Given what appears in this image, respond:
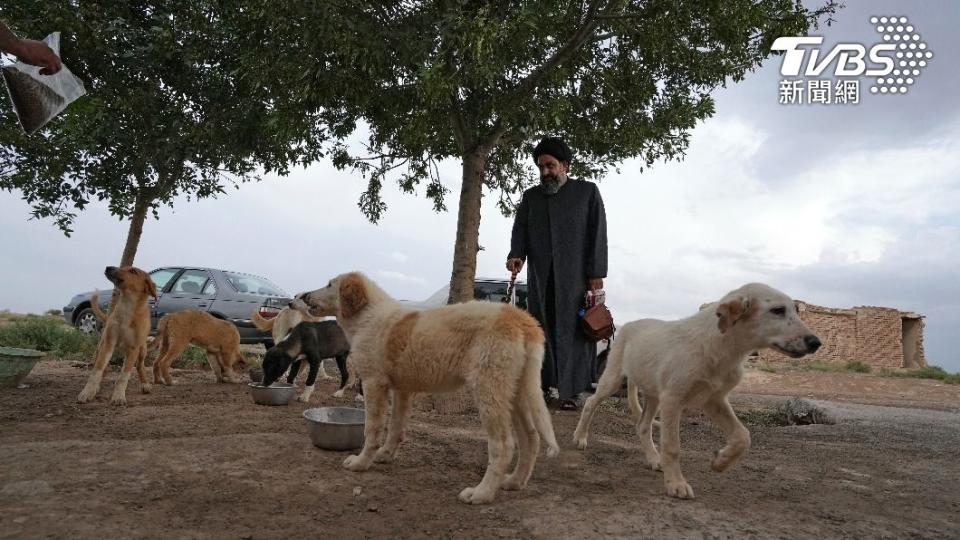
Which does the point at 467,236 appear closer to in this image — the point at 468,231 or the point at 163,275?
the point at 468,231

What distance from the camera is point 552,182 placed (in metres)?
5.98

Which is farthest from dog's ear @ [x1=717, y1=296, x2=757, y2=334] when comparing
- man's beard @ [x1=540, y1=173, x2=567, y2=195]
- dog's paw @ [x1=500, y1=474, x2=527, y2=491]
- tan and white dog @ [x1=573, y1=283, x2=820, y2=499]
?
man's beard @ [x1=540, y1=173, x2=567, y2=195]

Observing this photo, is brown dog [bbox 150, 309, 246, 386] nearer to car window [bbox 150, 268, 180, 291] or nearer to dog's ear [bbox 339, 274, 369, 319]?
dog's ear [bbox 339, 274, 369, 319]

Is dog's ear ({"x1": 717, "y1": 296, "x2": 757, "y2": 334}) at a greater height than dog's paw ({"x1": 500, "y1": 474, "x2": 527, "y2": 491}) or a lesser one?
greater

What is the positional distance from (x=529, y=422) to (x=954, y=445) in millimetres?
5628

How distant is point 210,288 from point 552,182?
9506 mm

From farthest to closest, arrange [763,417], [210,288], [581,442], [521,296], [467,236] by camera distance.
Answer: [210,288], [521,296], [467,236], [763,417], [581,442]

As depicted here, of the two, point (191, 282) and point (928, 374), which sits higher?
point (191, 282)

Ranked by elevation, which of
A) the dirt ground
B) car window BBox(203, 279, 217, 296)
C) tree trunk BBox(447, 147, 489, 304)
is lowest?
the dirt ground

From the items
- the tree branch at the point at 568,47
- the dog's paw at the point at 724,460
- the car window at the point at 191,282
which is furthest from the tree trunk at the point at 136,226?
the dog's paw at the point at 724,460

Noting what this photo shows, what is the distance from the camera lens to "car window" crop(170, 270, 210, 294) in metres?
12.7

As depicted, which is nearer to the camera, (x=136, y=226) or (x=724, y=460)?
(x=724, y=460)

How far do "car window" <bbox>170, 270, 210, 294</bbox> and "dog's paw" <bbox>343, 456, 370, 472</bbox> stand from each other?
33.9ft

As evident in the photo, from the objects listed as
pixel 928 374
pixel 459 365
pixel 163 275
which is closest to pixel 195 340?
pixel 459 365
